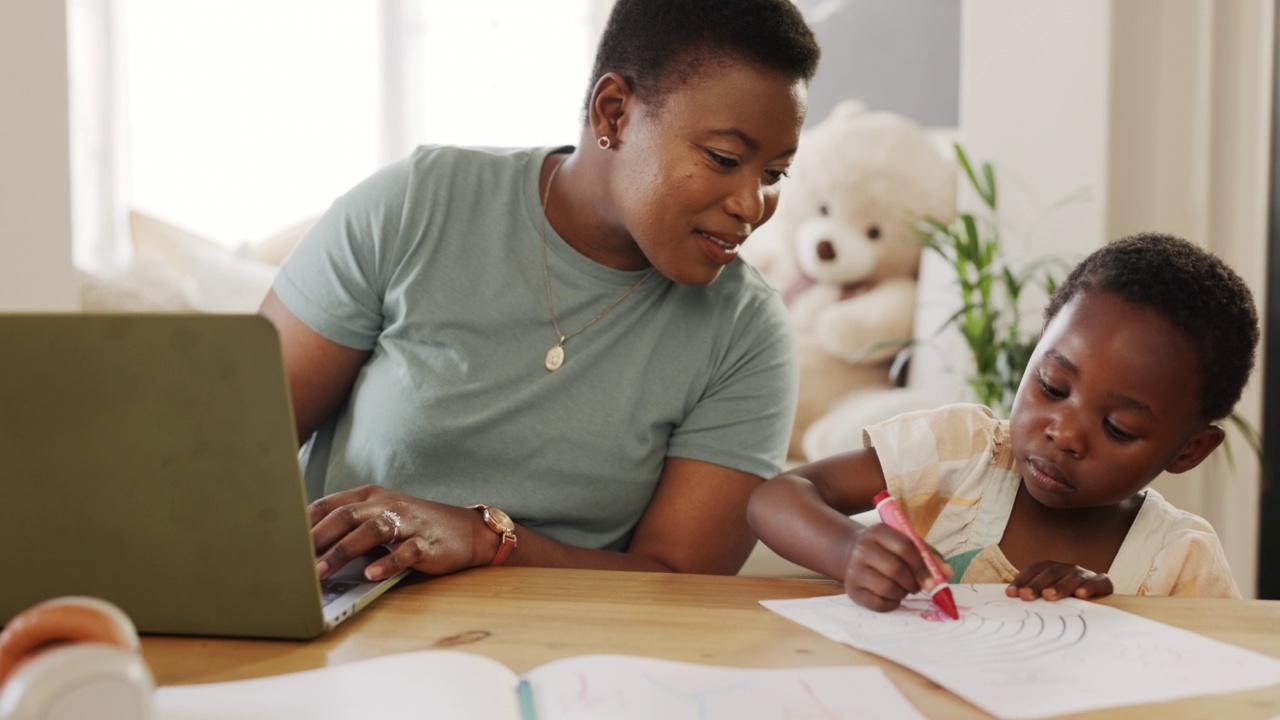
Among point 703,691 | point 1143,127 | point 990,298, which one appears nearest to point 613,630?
point 703,691

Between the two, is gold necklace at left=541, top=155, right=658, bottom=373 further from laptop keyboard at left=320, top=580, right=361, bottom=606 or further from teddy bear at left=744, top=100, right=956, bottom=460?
teddy bear at left=744, top=100, right=956, bottom=460

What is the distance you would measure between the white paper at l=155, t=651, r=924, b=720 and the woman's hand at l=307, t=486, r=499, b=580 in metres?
0.18

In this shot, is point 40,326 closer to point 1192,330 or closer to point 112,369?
point 112,369

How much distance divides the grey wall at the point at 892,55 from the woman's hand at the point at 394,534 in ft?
8.79

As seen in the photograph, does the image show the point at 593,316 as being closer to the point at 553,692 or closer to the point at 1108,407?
the point at 1108,407

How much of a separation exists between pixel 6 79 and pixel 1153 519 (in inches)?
57.6

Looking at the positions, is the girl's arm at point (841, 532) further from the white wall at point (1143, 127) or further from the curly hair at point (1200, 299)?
the white wall at point (1143, 127)

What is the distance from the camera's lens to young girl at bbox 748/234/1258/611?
979 mm

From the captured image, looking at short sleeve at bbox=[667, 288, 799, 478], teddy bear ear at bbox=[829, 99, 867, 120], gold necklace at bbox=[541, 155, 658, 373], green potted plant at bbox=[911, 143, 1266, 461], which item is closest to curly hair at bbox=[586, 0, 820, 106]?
gold necklace at bbox=[541, 155, 658, 373]

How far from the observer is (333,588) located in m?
0.77

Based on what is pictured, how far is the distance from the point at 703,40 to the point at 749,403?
0.39m

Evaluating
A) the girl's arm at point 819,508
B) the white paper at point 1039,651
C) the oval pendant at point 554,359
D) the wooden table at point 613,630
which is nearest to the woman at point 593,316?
the oval pendant at point 554,359

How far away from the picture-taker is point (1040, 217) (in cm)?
264

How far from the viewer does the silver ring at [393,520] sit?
2.75 feet
